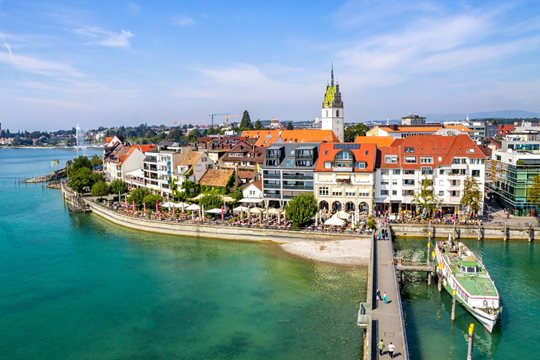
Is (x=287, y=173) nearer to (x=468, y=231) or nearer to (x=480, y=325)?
(x=468, y=231)

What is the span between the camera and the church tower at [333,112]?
118 m

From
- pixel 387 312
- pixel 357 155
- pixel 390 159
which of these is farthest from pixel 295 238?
pixel 387 312

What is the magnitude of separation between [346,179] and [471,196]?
1747 cm

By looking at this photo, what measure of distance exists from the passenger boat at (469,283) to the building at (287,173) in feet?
87.2

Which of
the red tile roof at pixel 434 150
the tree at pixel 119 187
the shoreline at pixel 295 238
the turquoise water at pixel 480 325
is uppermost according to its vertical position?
the red tile roof at pixel 434 150

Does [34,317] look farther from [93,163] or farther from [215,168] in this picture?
[93,163]

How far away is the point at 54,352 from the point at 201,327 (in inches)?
446

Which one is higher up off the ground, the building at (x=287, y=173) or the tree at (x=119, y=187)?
the building at (x=287, y=173)

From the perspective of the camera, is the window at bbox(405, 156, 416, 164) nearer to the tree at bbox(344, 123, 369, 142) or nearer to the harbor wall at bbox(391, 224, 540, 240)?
the harbor wall at bbox(391, 224, 540, 240)

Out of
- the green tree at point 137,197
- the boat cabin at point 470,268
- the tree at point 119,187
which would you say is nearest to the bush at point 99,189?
the tree at point 119,187

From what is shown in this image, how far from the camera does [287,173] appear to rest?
236ft

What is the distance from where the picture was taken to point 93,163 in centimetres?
14062

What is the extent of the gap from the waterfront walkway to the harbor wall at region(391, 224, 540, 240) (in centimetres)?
1486

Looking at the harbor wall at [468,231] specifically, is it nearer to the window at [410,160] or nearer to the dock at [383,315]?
the window at [410,160]
